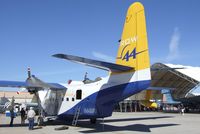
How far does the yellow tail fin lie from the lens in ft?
51.2

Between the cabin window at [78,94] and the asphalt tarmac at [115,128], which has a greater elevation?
the cabin window at [78,94]

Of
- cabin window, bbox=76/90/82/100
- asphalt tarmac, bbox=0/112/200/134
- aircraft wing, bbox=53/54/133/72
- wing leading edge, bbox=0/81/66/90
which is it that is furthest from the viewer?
wing leading edge, bbox=0/81/66/90

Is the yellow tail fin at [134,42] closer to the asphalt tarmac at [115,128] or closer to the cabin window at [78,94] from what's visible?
the cabin window at [78,94]

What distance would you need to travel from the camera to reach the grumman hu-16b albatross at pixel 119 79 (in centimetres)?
1540

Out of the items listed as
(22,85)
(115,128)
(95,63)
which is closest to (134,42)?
(95,63)

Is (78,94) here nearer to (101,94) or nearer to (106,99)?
(101,94)

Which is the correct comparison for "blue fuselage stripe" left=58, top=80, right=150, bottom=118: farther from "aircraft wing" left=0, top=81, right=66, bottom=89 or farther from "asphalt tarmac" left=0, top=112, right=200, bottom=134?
"aircraft wing" left=0, top=81, right=66, bottom=89

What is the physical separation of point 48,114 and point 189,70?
3404cm

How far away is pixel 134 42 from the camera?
16203 millimetres

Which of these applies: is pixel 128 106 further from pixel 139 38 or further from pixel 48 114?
pixel 139 38

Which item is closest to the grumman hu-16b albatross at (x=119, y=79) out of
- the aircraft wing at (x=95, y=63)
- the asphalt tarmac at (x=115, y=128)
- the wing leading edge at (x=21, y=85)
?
the aircraft wing at (x=95, y=63)

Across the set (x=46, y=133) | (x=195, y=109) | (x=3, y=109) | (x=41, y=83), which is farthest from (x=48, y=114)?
(x=195, y=109)

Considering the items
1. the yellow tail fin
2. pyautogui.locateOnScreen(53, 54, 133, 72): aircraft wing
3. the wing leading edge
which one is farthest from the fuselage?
the wing leading edge

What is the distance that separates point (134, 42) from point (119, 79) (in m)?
2.21
